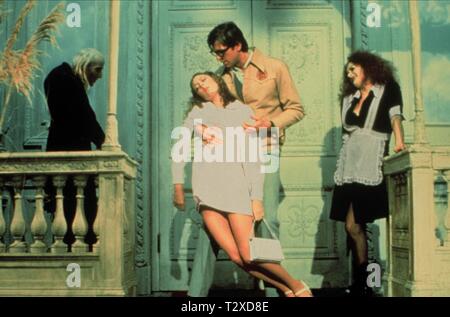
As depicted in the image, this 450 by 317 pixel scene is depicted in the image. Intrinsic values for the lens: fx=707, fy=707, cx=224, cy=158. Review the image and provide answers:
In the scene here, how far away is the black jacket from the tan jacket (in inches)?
30.7

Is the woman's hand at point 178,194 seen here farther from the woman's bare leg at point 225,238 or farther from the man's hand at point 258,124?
the man's hand at point 258,124

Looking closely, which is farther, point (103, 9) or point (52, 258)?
Answer: point (103, 9)

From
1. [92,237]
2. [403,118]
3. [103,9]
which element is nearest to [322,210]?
[403,118]

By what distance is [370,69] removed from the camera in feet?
12.9

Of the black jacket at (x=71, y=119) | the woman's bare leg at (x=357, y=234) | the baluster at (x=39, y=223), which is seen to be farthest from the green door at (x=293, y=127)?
the baluster at (x=39, y=223)

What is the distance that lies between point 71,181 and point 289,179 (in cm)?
124

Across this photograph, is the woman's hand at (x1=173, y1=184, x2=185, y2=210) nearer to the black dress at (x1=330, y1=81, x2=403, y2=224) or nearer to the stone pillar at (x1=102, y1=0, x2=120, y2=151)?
the stone pillar at (x1=102, y1=0, x2=120, y2=151)

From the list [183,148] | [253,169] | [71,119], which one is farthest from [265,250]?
[71,119]

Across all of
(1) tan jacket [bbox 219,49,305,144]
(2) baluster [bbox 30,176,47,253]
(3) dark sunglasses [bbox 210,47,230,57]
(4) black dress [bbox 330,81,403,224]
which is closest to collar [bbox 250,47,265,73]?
(1) tan jacket [bbox 219,49,305,144]

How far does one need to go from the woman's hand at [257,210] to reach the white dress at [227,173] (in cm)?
2

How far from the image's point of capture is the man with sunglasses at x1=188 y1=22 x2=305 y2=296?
379cm

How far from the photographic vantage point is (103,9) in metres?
4.21

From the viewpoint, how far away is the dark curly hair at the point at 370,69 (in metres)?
3.90
